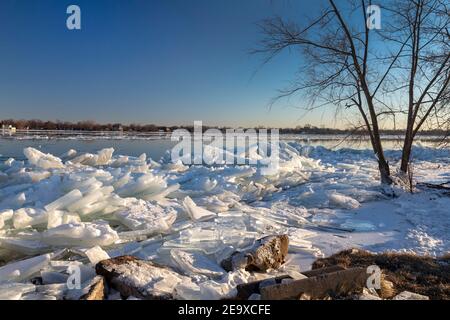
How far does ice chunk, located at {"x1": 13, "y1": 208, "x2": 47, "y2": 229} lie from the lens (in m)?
4.34

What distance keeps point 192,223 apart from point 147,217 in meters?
0.62

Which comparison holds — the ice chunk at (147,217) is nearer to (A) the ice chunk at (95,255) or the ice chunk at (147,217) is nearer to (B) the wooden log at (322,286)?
(A) the ice chunk at (95,255)

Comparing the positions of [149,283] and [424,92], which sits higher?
[424,92]

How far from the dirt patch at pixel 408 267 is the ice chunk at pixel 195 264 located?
93 centimetres

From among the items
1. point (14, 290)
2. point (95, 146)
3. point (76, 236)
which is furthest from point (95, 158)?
point (95, 146)

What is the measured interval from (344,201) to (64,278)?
469cm

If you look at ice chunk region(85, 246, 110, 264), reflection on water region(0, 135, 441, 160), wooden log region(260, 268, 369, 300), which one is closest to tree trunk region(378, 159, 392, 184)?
reflection on water region(0, 135, 441, 160)

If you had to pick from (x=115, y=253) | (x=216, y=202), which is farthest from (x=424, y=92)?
(x=115, y=253)

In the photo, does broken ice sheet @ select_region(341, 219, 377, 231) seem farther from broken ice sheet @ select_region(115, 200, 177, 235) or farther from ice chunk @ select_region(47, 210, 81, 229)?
ice chunk @ select_region(47, 210, 81, 229)

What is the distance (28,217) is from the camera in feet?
14.5

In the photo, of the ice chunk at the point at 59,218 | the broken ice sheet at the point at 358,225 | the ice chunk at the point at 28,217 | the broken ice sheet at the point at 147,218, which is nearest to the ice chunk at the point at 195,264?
the broken ice sheet at the point at 147,218

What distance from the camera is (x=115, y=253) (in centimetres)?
372
